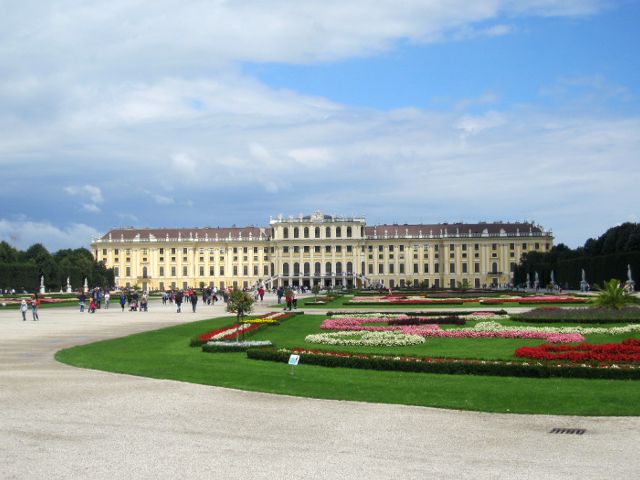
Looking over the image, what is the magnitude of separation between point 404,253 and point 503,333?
3820 inches

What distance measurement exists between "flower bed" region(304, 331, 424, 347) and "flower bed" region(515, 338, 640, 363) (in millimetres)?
3220

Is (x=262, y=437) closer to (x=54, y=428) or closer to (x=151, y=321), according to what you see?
(x=54, y=428)

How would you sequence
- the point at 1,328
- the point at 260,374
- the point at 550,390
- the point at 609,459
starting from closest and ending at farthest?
1. the point at 609,459
2. the point at 550,390
3. the point at 260,374
4. the point at 1,328

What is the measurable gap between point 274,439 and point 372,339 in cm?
975

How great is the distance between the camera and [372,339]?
17516 mm

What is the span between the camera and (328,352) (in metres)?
14.8

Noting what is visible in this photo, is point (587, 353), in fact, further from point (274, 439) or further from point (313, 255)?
point (313, 255)

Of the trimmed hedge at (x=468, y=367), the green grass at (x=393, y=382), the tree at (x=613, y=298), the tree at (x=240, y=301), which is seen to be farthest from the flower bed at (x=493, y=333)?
the trimmed hedge at (x=468, y=367)

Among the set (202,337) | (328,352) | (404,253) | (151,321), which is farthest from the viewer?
(404,253)

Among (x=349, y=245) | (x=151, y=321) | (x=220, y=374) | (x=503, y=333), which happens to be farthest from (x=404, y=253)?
(x=220, y=374)

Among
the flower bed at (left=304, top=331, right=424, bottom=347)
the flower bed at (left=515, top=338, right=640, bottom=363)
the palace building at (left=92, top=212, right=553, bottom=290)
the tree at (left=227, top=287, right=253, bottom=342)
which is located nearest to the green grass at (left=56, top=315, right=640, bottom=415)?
the flower bed at (left=304, top=331, right=424, bottom=347)

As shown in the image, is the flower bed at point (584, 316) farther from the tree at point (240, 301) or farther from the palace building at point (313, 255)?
the palace building at point (313, 255)

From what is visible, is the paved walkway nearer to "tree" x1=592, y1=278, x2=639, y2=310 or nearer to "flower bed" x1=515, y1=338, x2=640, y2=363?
"flower bed" x1=515, y1=338, x2=640, y2=363

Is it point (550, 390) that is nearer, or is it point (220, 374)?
point (550, 390)
